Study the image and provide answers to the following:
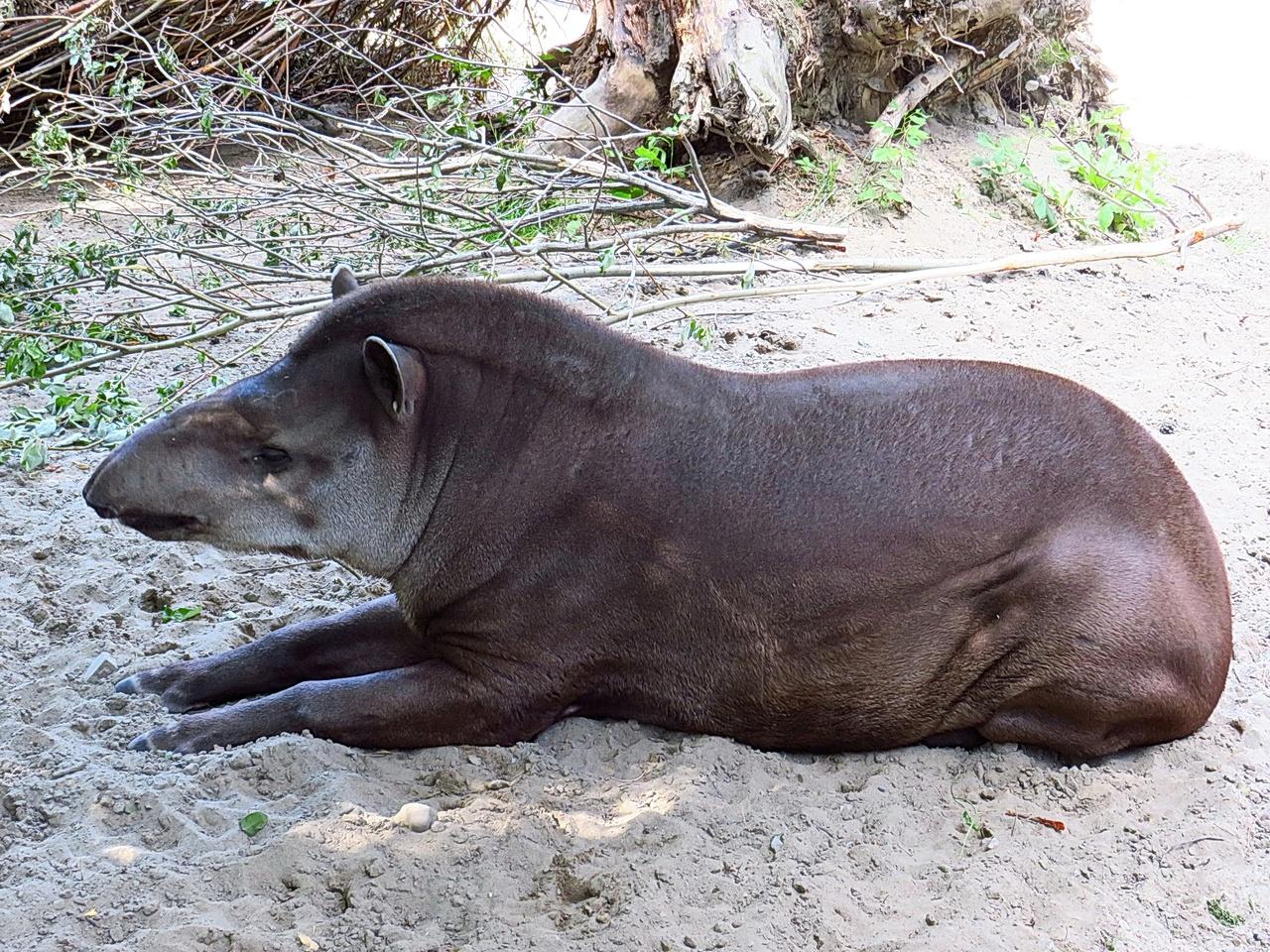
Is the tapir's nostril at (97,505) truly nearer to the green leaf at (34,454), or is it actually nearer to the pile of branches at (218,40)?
the green leaf at (34,454)

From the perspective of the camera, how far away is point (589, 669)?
14.0ft

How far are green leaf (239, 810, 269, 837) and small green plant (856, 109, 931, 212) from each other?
22.7ft

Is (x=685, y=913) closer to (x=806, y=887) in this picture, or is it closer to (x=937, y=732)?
(x=806, y=887)

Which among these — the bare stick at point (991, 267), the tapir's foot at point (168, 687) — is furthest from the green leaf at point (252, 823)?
the bare stick at point (991, 267)

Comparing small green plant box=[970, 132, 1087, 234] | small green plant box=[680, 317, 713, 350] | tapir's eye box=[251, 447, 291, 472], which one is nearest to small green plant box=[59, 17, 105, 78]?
small green plant box=[680, 317, 713, 350]

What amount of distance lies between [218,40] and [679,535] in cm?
793

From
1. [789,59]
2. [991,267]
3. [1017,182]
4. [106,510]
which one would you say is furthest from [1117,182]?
[106,510]

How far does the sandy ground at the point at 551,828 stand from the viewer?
348 cm

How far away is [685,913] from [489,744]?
102cm

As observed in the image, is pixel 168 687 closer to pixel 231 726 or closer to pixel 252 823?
pixel 231 726

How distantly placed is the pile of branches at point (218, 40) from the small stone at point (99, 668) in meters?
5.54

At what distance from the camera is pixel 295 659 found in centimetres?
468

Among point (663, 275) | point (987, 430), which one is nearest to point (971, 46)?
point (663, 275)

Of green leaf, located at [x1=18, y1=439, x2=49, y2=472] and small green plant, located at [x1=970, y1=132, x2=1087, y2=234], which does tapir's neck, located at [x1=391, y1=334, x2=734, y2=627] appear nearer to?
green leaf, located at [x1=18, y1=439, x2=49, y2=472]
